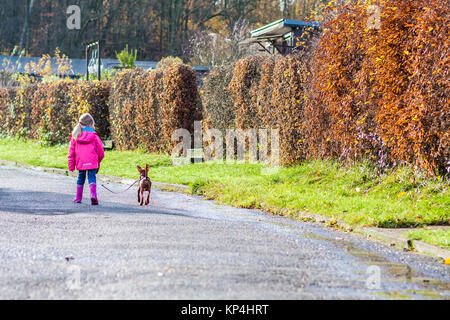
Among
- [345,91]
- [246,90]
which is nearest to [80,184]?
[345,91]

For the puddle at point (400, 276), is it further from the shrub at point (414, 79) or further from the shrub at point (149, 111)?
the shrub at point (149, 111)

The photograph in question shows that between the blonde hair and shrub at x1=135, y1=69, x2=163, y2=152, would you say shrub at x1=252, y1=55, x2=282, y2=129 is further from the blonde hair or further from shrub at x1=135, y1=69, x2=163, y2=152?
the blonde hair

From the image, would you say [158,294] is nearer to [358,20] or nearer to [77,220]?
[77,220]

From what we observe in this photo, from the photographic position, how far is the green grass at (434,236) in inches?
267

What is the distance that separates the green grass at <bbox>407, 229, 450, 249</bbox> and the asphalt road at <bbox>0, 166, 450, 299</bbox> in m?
0.38

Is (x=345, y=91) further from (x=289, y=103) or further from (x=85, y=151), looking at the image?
(x=85, y=151)

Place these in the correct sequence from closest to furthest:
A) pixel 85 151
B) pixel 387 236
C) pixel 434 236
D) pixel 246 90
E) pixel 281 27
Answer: pixel 434 236 < pixel 387 236 < pixel 85 151 < pixel 246 90 < pixel 281 27

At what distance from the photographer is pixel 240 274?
5301mm

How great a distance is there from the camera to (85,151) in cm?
1010

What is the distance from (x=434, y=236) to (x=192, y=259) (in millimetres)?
3123

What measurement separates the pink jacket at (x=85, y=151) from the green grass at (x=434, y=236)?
17.7ft

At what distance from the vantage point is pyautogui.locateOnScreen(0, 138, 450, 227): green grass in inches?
332

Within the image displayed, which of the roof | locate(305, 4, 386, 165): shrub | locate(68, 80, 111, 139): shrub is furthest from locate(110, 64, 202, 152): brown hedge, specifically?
the roof

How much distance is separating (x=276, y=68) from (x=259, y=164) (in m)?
2.59
